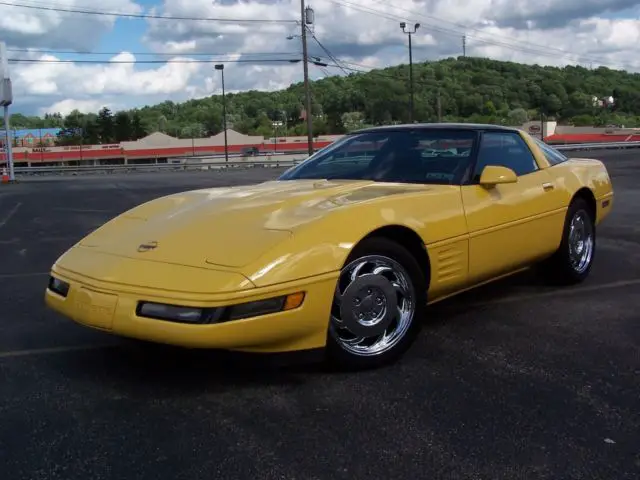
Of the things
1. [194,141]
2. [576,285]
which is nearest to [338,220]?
[576,285]

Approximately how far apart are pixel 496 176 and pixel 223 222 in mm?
1726

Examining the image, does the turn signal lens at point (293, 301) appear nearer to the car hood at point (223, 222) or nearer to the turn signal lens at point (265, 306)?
the turn signal lens at point (265, 306)

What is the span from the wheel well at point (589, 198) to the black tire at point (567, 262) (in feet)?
0.09

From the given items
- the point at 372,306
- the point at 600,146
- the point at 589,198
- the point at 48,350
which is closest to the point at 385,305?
the point at 372,306

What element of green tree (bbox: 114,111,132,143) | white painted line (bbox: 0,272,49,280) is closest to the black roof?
white painted line (bbox: 0,272,49,280)

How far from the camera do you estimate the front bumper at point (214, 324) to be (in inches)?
114

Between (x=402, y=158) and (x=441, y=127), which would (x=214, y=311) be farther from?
(x=441, y=127)

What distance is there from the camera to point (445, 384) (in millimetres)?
3207

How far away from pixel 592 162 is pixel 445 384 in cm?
342

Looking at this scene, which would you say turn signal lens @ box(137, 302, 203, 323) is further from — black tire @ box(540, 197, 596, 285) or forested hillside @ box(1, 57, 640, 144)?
forested hillside @ box(1, 57, 640, 144)

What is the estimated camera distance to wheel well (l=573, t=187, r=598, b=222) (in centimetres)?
529

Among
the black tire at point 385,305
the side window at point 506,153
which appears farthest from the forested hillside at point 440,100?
the black tire at point 385,305

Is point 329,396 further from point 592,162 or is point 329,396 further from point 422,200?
point 592,162

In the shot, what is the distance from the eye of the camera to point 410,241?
369 centimetres
